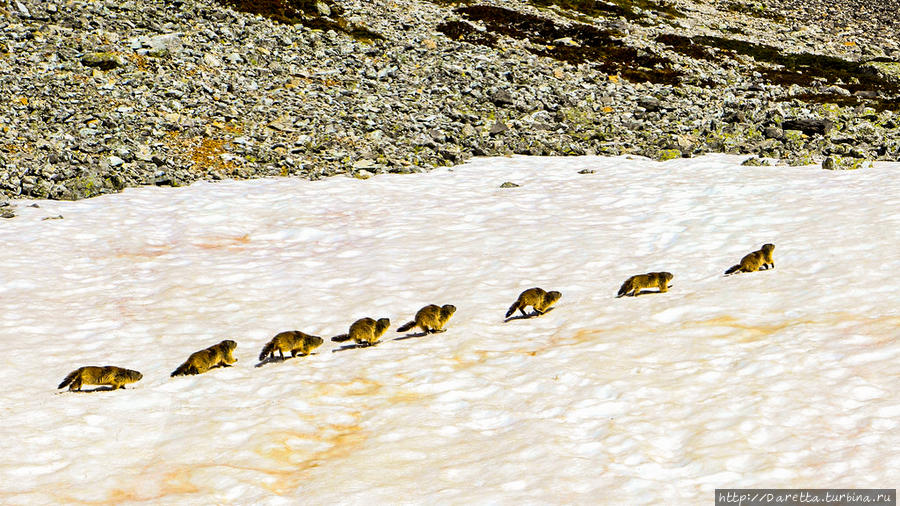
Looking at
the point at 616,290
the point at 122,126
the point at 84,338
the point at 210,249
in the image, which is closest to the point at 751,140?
the point at 616,290

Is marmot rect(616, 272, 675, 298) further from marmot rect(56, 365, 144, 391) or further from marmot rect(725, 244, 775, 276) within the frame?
marmot rect(56, 365, 144, 391)

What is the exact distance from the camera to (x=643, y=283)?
45.9 feet

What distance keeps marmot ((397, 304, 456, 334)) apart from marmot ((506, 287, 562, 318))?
3.84ft

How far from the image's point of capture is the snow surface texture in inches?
306

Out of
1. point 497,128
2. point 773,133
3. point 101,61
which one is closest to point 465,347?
point 497,128

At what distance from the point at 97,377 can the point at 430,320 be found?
193 inches

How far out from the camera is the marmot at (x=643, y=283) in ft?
45.8

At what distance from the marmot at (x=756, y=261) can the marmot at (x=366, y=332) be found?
6558mm

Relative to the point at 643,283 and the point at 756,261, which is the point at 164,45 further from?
the point at 756,261

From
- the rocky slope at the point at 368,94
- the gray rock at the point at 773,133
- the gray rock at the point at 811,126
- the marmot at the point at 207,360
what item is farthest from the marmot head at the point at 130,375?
the gray rock at the point at 811,126

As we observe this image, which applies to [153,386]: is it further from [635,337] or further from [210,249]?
[210,249]

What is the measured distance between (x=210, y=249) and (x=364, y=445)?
11566 mm

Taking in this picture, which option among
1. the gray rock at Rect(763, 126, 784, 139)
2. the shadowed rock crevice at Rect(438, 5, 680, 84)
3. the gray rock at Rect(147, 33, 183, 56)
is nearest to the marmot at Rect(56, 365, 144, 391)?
the gray rock at Rect(763, 126, 784, 139)

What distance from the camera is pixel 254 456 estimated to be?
8359 millimetres
